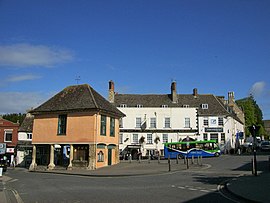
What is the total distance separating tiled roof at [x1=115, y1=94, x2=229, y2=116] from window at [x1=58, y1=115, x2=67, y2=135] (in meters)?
21.8

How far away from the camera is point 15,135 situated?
5434cm

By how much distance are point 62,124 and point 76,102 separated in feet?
10.2

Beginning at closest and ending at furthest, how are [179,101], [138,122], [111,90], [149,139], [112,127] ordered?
[112,127] < [149,139] < [138,122] < [179,101] < [111,90]

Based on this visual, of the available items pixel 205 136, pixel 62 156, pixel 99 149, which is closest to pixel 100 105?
pixel 99 149

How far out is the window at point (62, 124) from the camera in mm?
35062

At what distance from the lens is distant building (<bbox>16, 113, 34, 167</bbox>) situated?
4794 cm

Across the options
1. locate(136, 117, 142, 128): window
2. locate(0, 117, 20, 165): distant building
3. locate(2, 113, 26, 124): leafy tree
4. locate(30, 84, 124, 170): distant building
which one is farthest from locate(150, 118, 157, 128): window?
locate(2, 113, 26, 124): leafy tree

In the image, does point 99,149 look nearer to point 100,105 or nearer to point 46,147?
point 100,105

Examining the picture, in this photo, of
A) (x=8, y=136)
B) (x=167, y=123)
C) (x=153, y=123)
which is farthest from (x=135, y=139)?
(x=8, y=136)

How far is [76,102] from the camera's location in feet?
116

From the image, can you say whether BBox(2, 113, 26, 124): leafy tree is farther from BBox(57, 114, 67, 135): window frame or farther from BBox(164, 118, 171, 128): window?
BBox(57, 114, 67, 135): window frame

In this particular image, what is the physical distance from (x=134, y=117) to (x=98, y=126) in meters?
22.8

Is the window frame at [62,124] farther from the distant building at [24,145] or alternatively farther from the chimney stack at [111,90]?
the chimney stack at [111,90]

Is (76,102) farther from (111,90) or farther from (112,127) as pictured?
(111,90)
